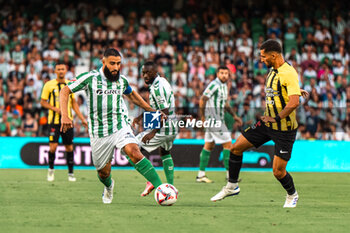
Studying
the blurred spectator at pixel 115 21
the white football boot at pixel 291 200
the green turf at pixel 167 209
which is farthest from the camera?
the blurred spectator at pixel 115 21

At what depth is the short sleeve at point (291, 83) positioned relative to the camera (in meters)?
7.62

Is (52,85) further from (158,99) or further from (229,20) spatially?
(229,20)

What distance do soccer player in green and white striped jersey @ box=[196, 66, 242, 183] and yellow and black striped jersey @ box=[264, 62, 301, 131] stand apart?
4.25 metres

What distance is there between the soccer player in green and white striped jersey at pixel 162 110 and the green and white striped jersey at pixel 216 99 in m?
2.57

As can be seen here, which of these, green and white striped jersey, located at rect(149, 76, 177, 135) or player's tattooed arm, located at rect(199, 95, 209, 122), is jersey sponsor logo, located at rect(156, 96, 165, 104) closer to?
green and white striped jersey, located at rect(149, 76, 177, 135)

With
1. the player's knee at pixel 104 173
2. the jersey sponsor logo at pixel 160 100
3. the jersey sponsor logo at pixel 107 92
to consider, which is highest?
the jersey sponsor logo at pixel 107 92

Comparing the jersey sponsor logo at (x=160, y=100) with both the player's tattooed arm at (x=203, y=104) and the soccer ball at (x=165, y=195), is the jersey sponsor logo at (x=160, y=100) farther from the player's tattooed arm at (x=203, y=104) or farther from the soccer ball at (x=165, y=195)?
the player's tattooed arm at (x=203, y=104)

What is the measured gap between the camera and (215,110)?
12453 mm

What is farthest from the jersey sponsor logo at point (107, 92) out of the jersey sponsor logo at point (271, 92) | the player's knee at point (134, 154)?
the jersey sponsor logo at point (271, 92)

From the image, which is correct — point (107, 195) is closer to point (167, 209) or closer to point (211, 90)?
point (167, 209)

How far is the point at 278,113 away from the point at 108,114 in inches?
80.7

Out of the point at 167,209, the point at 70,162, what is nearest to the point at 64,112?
the point at 167,209

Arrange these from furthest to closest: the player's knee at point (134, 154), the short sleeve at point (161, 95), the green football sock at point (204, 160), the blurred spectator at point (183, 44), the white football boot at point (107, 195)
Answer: the blurred spectator at point (183, 44)
the green football sock at point (204, 160)
the short sleeve at point (161, 95)
the white football boot at point (107, 195)
the player's knee at point (134, 154)

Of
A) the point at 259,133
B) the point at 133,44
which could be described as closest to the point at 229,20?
the point at 133,44
